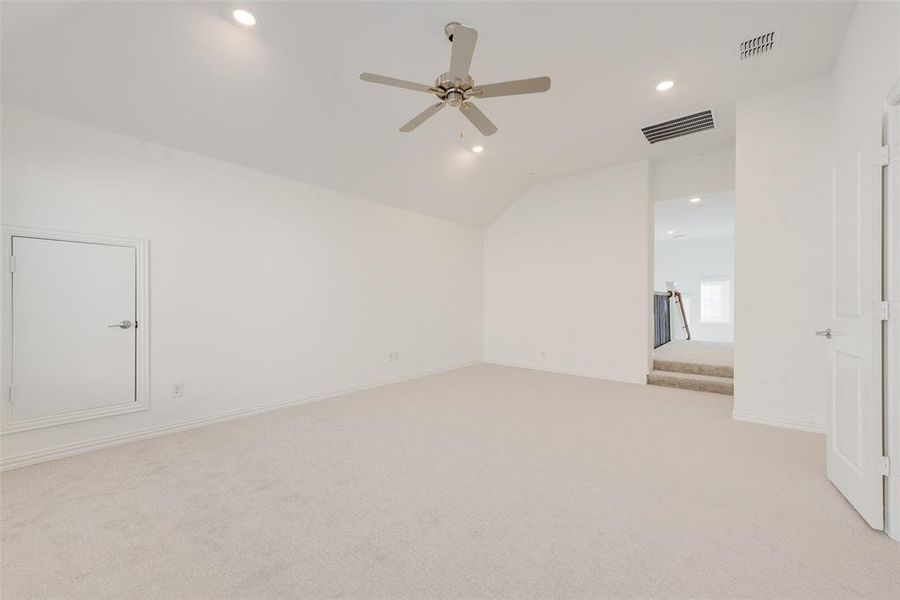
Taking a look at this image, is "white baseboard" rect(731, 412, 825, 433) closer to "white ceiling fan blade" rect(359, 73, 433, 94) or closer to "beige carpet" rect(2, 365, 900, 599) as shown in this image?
"beige carpet" rect(2, 365, 900, 599)

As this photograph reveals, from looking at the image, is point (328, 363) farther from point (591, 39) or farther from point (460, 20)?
point (591, 39)

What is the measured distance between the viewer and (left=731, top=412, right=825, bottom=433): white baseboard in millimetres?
3133

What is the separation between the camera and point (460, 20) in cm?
243

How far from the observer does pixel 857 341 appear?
6.30ft

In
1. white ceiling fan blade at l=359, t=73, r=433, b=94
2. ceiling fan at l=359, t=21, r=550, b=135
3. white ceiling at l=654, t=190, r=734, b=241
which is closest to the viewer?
ceiling fan at l=359, t=21, r=550, b=135

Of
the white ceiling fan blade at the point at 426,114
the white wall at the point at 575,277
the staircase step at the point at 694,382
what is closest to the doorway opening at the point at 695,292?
the staircase step at the point at 694,382

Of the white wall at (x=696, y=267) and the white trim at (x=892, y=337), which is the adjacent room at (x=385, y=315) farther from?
the white wall at (x=696, y=267)

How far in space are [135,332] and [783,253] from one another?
5.75 metres

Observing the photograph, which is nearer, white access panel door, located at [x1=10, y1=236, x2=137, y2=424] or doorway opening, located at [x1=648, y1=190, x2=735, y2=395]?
white access panel door, located at [x1=10, y1=236, x2=137, y2=424]

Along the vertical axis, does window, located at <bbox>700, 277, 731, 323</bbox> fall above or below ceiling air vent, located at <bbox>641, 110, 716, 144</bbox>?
below

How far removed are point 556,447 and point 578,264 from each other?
3.42 metres

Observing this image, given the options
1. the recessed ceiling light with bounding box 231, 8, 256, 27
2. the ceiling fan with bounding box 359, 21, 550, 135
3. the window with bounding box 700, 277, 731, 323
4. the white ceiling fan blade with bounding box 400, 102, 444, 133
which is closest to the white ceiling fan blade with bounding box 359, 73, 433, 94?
the ceiling fan with bounding box 359, 21, 550, 135

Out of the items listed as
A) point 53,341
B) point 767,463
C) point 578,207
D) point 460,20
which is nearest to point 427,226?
point 578,207

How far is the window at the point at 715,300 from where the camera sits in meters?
10.2
